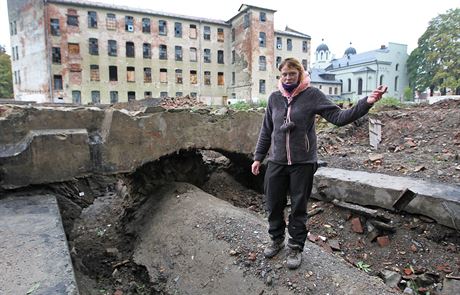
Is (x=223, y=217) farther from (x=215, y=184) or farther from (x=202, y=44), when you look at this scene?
(x=202, y=44)

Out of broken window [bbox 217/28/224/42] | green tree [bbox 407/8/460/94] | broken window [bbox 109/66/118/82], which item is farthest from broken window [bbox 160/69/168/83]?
green tree [bbox 407/8/460/94]

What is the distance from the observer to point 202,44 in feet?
120

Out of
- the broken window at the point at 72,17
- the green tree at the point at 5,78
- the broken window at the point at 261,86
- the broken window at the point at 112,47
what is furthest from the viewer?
the green tree at the point at 5,78

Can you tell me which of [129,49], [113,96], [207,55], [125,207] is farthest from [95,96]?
[125,207]

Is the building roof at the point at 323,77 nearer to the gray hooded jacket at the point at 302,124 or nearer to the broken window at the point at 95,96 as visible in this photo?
the broken window at the point at 95,96

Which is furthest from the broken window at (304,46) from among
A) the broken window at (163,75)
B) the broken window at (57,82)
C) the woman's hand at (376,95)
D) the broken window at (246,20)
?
the woman's hand at (376,95)

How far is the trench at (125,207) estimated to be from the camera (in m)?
3.95

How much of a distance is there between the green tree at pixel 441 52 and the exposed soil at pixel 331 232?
114ft

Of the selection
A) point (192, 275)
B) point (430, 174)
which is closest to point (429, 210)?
point (430, 174)

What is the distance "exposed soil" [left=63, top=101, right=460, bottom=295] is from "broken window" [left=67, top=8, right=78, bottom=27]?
96.7 feet

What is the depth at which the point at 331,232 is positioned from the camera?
172 inches

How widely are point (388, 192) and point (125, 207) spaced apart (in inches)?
142

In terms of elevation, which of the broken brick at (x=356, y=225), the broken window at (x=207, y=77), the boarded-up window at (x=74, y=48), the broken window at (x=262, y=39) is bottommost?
the broken brick at (x=356, y=225)

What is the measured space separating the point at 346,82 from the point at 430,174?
4932cm
